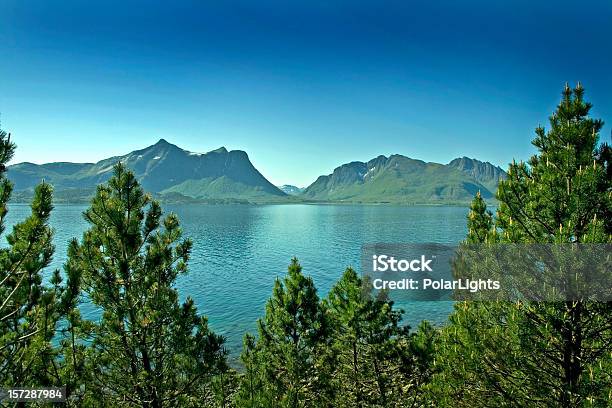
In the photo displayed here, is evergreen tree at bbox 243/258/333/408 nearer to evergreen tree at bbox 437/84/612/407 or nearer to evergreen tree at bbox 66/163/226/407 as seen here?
evergreen tree at bbox 66/163/226/407

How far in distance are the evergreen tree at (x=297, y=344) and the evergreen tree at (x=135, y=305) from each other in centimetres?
537

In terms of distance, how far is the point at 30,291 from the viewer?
8750mm

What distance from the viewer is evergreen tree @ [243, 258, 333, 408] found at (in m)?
18.6

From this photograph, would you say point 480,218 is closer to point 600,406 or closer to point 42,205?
point 600,406

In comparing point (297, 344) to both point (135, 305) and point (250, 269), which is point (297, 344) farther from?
point (250, 269)

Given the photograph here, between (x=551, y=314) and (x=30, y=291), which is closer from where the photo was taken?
(x=30, y=291)

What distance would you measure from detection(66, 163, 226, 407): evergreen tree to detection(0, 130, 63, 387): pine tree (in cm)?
228

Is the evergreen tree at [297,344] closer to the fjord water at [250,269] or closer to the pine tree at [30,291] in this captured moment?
the pine tree at [30,291]

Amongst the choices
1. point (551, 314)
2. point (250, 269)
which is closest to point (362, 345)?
point (551, 314)

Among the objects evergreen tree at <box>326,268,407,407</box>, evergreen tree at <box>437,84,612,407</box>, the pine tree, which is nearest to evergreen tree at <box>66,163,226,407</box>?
the pine tree

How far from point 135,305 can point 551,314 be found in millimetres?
12802

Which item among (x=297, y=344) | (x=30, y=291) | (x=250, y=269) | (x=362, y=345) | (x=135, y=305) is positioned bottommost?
(x=250, y=269)

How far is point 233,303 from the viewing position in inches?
1961

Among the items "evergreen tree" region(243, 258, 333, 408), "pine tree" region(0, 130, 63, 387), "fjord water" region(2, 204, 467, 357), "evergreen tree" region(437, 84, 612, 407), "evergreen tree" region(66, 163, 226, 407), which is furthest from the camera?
"fjord water" region(2, 204, 467, 357)
